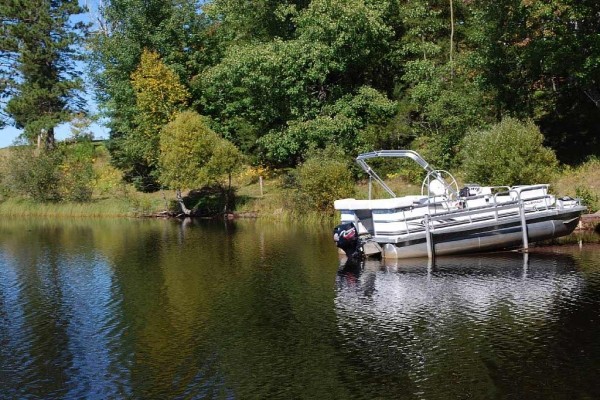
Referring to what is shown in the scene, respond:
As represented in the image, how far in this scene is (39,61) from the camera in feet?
218

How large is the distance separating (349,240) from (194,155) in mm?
22015

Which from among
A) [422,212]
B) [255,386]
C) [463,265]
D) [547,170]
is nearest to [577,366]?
[255,386]

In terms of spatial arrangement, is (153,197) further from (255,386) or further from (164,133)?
(255,386)

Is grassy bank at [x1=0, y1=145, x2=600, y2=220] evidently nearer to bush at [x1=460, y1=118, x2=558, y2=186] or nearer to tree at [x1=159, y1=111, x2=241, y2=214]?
bush at [x1=460, y1=118, x2=558, y2=186]

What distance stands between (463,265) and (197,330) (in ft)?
35.8

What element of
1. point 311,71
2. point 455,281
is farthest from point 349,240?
point 311,71

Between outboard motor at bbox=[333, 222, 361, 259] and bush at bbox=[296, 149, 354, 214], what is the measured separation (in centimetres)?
1225

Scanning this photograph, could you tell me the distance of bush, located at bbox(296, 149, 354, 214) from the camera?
124ft

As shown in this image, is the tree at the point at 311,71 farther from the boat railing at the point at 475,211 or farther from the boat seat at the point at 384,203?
the boat railing at the point at 475,211

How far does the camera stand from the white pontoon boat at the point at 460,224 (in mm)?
24922

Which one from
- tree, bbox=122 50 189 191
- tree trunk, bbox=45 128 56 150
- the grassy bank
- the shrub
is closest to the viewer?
the grassy bank

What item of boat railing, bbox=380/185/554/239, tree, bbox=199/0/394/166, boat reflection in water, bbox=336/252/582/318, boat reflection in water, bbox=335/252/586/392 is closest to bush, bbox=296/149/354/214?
tree, bbox=199/0/394/166

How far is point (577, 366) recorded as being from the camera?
41.9 ft

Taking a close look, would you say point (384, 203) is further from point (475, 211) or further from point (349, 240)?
point (475, 211)
